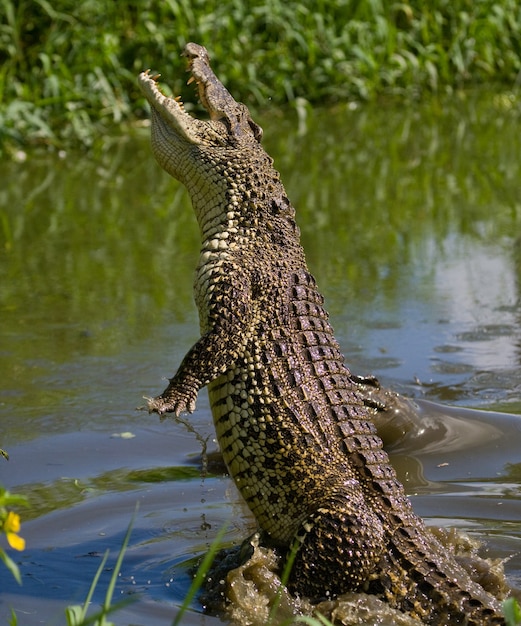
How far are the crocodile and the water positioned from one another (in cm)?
49

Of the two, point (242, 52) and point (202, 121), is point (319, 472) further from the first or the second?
point (242, 52)

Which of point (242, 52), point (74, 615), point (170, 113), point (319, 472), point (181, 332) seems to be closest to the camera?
point (74, 615)

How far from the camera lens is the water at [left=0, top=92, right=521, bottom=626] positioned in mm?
4867

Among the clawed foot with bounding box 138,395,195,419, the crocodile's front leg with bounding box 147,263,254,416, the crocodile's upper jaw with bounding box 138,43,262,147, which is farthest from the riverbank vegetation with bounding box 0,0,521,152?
the clawed foot with bounding box 138,395,195,419

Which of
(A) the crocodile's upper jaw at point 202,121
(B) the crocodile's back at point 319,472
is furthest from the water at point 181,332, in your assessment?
(A) the crocodile's upper jaw at point 202,121

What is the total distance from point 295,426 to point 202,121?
1.43 m

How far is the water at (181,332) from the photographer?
16.0 ft

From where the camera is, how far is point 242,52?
1325 cm

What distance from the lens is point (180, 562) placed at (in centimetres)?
459

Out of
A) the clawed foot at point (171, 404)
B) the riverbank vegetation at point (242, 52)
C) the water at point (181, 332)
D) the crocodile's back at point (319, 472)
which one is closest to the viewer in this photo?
the crocodile's back at point (319, 472)

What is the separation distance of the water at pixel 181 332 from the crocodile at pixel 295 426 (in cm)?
49

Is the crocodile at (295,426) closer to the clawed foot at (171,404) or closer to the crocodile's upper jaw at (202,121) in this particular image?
the clawed foot at (171,404)

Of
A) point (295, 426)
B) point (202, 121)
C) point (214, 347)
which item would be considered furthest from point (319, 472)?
point (202, 121)

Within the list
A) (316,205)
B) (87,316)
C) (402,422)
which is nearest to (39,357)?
(87,316)
